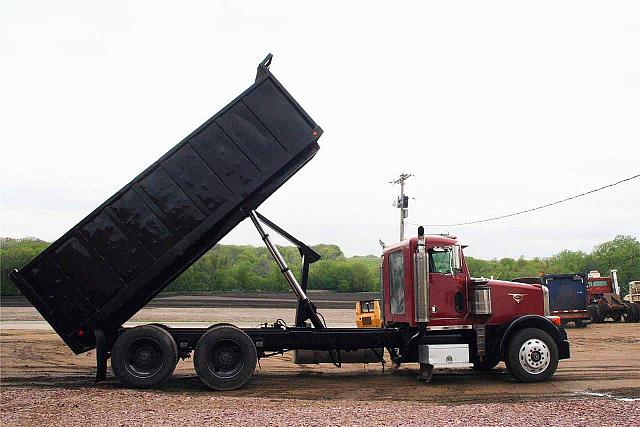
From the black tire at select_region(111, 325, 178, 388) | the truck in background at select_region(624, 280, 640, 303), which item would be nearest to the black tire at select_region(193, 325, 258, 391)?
the black tire at select_region(111, 325, 178, 388)

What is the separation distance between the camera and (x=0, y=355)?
58.9 feet

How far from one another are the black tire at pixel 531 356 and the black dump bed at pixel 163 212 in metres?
5.31

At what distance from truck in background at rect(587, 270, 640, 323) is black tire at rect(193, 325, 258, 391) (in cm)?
2724

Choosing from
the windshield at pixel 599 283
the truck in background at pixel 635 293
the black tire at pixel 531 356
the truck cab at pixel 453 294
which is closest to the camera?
the black tire at pixel 531 356

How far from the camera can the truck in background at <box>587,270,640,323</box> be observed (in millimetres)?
35188

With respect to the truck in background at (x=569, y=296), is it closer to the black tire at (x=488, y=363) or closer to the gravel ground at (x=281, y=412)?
the black tire at (x=488, y=363)

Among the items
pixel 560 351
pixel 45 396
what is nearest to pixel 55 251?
pixel 45 396

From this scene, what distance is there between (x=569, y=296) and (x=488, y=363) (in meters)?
19.3

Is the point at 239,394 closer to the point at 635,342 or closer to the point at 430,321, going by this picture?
the point at 430,321

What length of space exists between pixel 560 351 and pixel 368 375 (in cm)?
391

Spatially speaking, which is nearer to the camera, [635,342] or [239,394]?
[239,394]

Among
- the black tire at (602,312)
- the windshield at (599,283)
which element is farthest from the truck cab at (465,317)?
the windshield at (599,283)

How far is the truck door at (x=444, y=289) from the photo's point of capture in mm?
12461

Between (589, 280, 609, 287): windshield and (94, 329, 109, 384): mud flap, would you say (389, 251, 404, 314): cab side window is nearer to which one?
(94, 329, 109, 384): mud flap
